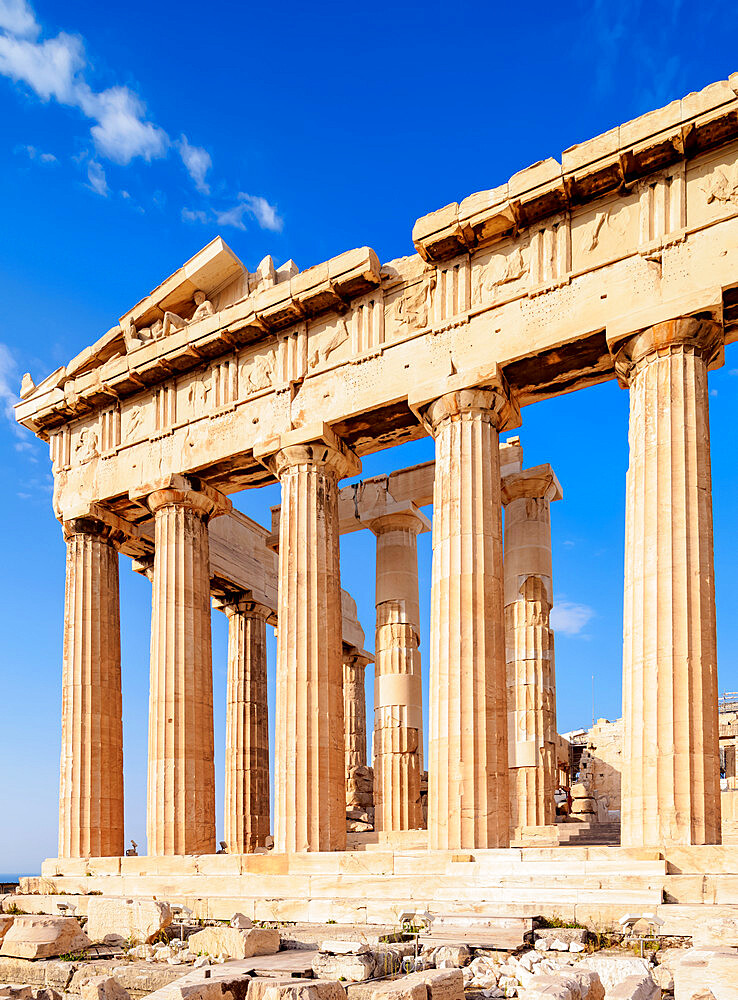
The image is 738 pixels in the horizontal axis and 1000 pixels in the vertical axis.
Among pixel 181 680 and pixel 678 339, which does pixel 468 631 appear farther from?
pixel 181 680

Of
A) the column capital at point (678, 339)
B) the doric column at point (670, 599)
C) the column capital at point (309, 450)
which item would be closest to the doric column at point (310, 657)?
the column capital at point (309, 450)

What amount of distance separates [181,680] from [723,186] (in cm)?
1489

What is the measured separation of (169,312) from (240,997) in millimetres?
17893

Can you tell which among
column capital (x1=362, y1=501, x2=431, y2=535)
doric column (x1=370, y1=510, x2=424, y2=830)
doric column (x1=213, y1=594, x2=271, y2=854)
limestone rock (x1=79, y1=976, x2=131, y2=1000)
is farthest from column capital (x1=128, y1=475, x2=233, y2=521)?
limestone rock (x1=79, y1=976, x2=131, y2=1000)

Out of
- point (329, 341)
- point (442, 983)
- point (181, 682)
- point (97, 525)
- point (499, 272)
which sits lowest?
point (442, 983)

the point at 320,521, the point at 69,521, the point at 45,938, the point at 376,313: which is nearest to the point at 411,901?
the point at 45,938

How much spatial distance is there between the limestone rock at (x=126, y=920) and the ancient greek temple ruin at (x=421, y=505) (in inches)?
89.6

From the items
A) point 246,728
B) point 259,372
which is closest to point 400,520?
point 259,372

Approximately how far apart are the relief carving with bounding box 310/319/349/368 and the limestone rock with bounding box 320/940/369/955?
1264cm

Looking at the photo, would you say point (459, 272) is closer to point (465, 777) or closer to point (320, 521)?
point (320, 521)

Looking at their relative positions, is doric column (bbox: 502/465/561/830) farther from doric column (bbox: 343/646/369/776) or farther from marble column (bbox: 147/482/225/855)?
doric column (bbox: 343/646/369/776)

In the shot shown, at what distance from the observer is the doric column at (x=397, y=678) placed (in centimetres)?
2539

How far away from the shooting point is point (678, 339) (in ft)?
53.3

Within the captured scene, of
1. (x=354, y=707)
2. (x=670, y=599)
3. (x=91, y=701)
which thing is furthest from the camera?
(x=354, y=707)
